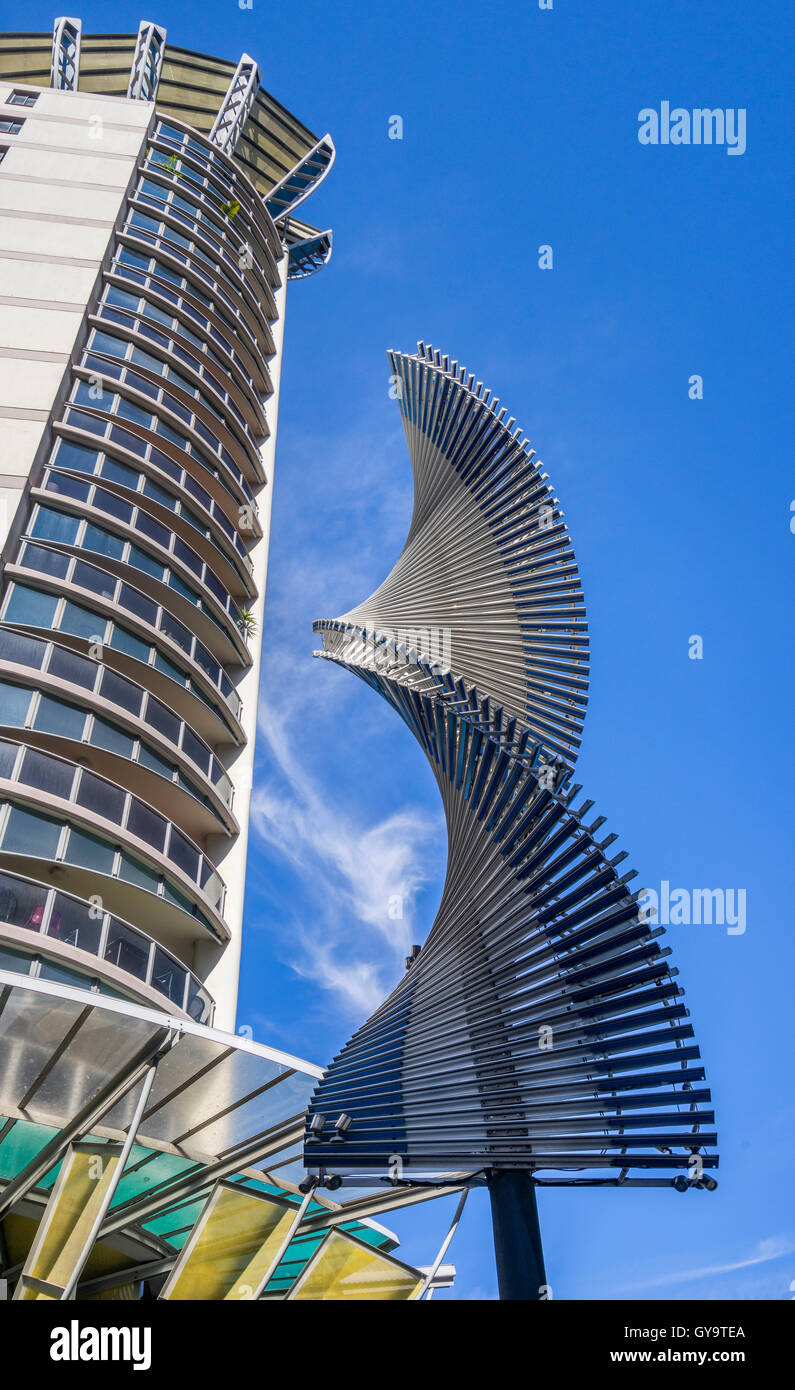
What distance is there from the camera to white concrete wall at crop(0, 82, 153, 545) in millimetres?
18344

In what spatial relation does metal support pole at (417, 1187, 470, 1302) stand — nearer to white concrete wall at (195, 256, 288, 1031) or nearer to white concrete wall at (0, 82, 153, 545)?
white concrete wall at (195, 256, 288, 1031)

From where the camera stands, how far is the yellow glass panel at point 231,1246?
10.7 meters

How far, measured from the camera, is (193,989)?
13.4 metres

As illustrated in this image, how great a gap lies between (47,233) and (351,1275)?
20.6 metres

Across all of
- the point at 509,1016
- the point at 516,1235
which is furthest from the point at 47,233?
the point at 516,1235

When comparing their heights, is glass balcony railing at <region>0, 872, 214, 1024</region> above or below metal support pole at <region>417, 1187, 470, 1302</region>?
above

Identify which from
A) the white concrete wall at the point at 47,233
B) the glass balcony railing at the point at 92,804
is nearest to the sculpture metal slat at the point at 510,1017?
the glass balcony railing at the point at 92,804

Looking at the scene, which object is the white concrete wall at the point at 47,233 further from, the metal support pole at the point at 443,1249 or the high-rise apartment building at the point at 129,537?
the metal support pole at the point at 443,1249

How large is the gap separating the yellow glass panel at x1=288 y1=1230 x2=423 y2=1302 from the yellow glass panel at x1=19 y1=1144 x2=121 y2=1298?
3.52 meters

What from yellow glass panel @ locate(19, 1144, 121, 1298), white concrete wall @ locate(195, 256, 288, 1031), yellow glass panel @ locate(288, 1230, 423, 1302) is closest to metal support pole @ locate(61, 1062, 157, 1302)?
yellow glass panel @ locate(19, 1144, 121, 1298)
